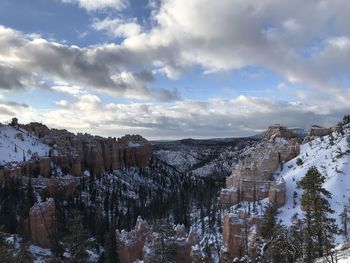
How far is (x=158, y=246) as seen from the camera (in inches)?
1980

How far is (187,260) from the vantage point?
60.4 m

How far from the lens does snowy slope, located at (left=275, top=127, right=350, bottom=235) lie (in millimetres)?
73875

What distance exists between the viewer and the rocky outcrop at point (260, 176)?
280ft

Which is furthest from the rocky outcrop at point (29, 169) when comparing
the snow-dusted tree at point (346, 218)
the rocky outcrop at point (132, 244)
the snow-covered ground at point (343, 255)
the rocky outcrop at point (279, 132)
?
the snow-covered ground at point (343, 255)

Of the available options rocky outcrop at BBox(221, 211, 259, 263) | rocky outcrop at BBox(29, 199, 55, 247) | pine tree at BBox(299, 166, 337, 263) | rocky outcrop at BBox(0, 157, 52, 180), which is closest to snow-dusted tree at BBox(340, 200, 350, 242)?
rocky outcrop at BBox(221, 211, 259, 263)

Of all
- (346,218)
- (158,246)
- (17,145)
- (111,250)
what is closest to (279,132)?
(346,218)

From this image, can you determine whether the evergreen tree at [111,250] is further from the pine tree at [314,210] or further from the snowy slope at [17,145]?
the snowy slope at [17,145]

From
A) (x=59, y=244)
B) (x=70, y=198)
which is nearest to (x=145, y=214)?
(x=70, y=198)

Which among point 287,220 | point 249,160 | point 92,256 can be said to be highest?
point 249,160

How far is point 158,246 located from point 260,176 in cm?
4726

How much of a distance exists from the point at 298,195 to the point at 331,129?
162ft

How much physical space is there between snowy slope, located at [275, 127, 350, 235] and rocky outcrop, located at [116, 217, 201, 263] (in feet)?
57.6

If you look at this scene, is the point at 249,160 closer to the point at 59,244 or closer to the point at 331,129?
the point at 331,129

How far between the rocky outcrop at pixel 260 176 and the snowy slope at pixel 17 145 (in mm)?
96892
